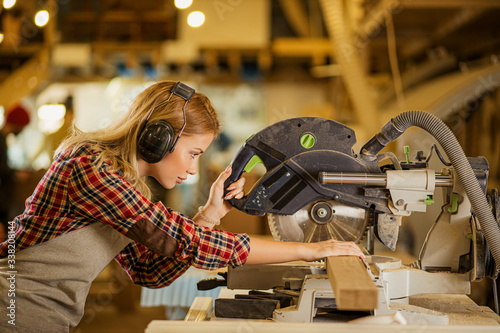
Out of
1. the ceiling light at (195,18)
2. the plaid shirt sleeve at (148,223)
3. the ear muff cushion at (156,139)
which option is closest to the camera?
the plaid shirt sleeve at (148,223)

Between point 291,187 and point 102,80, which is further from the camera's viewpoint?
point 102,80

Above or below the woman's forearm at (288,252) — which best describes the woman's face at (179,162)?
above

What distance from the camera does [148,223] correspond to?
4.32ft

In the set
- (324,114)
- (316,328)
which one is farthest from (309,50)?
(316,328)

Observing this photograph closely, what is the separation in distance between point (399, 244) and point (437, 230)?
2538mm

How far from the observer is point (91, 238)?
1.44 meters

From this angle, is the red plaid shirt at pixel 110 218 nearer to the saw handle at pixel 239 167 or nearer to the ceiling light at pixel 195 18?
the saw handle at pixel 239 167

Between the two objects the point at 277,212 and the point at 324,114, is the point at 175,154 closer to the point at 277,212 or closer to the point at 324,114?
the point at 277,212

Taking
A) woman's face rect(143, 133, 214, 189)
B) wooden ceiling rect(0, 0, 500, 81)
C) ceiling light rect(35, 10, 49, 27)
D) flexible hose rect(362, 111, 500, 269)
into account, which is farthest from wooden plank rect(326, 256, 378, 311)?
ceiling light rect(35, 10, 49, 27)

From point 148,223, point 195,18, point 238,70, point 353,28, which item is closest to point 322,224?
point 148,223

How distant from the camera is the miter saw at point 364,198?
4.91 ft

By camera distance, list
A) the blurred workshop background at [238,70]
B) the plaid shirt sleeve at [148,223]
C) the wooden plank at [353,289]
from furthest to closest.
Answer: the blurred workshop background at [238,70]
the plaid shirt sleeve at [148,223]
the wooden plank at [353,289]

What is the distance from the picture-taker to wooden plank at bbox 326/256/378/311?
3.30ft

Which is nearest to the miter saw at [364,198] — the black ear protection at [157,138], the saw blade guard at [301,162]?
the saw blade guard at [301,162]
